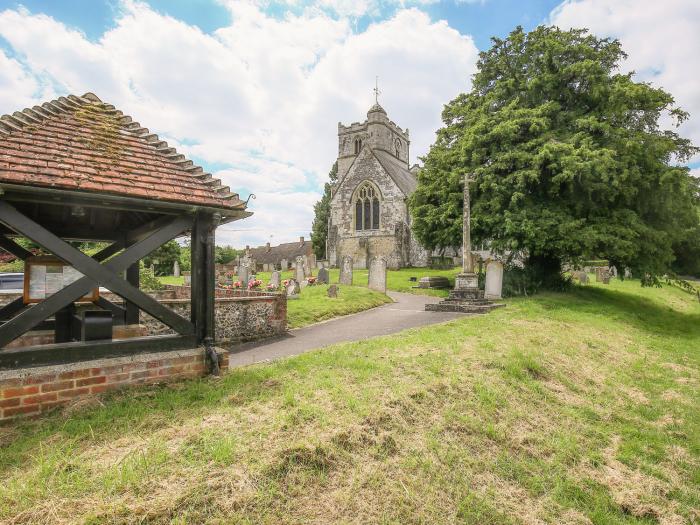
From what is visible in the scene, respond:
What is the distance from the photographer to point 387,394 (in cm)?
477

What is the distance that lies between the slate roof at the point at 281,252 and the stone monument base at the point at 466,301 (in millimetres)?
39768

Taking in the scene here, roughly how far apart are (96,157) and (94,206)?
0.64 metres

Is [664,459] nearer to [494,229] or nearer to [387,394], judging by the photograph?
[387,394]

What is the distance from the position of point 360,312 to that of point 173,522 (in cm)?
1041

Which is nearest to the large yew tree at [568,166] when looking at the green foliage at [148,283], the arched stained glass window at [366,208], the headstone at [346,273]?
the headstone at [346,273]

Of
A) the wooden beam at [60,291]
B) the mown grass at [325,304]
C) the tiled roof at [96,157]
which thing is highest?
the tiled roof at [96,157]

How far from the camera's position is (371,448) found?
3791 mm

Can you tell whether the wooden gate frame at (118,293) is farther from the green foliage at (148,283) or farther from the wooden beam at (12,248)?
the green foliage at (148,283)

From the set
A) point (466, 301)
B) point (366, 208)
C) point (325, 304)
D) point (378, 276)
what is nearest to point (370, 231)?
point (366, 208)

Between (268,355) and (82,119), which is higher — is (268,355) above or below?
below

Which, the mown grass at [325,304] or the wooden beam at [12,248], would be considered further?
the mown grass at [325,304]

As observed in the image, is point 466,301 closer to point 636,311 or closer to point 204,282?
point 636,311

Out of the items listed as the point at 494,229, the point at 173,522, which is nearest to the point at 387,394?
the point at 173,522

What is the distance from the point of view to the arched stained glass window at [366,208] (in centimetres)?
3666
